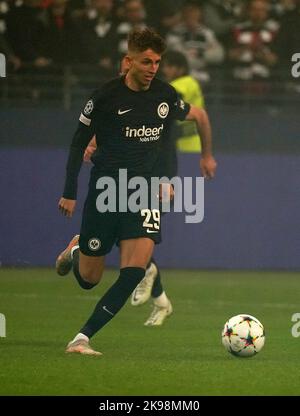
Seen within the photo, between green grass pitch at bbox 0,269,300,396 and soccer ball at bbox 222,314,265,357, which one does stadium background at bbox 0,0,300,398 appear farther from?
soccer ball at bbox 222,314,265,357

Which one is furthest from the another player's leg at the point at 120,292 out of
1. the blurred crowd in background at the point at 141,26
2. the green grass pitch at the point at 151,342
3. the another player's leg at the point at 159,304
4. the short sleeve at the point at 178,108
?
the blurred crowd in background at the point at 141,26

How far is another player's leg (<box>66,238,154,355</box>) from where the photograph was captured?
31.2 ft

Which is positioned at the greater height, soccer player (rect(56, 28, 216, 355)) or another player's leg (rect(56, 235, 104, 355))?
soccer player (rect(56, 28, 216, 355))

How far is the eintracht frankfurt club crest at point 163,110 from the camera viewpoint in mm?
9914

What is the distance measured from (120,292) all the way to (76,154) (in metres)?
1.07

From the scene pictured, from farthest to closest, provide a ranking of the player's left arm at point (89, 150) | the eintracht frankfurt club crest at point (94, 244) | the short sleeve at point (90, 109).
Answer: the player's left arm at point (89, 150) → the eintracht frankfurt club crest at point (94, 244) → the short sleeve at point (90, 109)

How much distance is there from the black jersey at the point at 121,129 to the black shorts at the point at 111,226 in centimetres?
23

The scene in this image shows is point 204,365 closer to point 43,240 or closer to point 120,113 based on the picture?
point 120,113

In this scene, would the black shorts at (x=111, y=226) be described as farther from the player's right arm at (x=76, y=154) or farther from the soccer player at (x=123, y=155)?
the player's right arm at (x=76, y=154)

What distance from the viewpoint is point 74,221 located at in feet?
57.0

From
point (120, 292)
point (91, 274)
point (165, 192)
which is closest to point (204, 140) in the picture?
point (165, 192)

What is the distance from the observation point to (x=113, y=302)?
31.3 ft

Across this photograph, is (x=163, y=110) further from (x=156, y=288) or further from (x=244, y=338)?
(x=156, y=288)

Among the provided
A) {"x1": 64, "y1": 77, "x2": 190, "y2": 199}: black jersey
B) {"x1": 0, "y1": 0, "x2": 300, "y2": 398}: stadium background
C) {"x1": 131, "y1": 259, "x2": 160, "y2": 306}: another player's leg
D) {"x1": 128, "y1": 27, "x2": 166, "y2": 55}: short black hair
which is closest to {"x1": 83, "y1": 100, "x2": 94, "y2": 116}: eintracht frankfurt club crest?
{"x1": 64, "y1": 77, "x2": 190, "y2": 199}: black jersey
